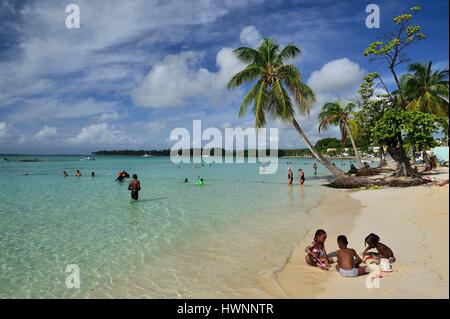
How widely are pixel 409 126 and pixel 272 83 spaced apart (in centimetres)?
1021

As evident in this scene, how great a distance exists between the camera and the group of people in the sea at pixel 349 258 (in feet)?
23.4

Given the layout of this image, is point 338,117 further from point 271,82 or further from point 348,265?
point 348,265

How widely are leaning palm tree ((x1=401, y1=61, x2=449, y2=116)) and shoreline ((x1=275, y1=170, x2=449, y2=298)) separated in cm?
1677

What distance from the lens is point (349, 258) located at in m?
7.16

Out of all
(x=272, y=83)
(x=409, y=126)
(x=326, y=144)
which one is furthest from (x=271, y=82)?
(x=326, y=144)

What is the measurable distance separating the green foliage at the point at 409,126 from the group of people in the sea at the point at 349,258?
16.7 meters

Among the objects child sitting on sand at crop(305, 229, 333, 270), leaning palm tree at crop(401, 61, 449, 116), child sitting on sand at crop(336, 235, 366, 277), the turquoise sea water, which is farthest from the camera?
leaning palm tree at crop(401, 61, 449, 116)

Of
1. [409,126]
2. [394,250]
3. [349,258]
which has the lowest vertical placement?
[394,250]

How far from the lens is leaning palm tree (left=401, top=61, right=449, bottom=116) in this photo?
96.7 ft

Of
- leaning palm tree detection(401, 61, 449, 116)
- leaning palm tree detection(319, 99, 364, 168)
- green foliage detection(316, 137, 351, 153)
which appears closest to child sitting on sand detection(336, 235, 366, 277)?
leaning palm tree detection(401, 61, 449, 116)

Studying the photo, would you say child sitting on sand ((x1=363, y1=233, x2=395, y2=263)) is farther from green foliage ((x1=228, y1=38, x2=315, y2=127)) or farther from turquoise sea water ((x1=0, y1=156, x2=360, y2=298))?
green foliage ((x1=228, y1=38, x2=315, y2=127))

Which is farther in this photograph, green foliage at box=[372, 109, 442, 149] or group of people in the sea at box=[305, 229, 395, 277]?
green foliage at box=[372, 109, 442, 149]
